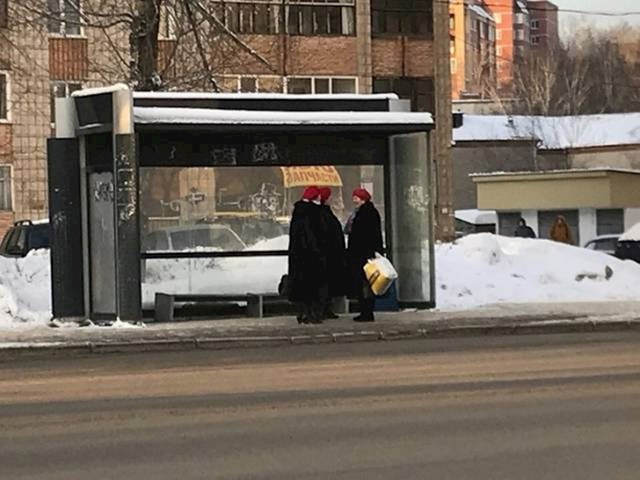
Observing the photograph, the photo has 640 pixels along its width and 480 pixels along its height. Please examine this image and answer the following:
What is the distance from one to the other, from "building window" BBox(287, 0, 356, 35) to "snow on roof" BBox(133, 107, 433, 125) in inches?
800

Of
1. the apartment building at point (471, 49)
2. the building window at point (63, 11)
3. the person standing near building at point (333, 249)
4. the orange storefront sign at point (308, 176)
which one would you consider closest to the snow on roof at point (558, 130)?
the apartment building at point (471, 49)

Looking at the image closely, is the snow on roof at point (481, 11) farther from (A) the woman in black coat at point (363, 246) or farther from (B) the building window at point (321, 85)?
(A) the woman in black coat at point (363, 246)

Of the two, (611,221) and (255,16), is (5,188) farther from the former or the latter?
(611,221)

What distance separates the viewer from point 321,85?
1459 inches

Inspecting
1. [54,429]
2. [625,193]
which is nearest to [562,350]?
[54,429]

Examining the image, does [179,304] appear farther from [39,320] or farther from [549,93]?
[549,93]

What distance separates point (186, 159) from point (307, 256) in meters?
2.22

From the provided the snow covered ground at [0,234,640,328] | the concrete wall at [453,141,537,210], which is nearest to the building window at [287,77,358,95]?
the snow covered ground at [0,234,640,328]

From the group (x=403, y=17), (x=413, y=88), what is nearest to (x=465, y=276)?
(x=413, y=88)

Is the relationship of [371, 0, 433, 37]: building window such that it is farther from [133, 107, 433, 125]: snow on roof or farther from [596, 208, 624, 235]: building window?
[133, 107, 433, 125]: snow on roof

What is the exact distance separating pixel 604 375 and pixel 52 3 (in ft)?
57.4

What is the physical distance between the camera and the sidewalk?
13.8 meters

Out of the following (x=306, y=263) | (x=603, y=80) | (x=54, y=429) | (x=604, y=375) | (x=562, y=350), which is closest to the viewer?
(x=54, y=429)

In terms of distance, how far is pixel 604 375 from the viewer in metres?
10.7
